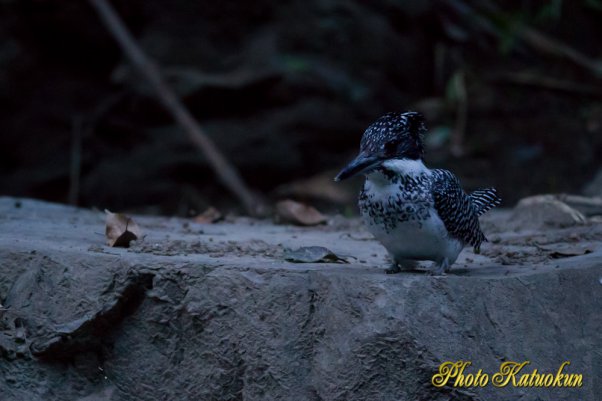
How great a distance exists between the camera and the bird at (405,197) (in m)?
3.22

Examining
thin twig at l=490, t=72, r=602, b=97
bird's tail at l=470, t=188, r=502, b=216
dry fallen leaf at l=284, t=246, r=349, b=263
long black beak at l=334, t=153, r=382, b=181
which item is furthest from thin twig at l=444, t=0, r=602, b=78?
long black beak at l=334, t=153, r=382, b=181

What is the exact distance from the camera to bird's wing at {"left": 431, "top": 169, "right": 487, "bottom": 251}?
3316mm

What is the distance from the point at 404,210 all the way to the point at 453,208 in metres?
0.27

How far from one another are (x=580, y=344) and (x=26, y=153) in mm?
7721

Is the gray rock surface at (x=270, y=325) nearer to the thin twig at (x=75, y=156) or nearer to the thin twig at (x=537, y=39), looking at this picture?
the thin twig at (x=75, y=156)

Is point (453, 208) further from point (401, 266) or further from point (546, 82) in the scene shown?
point (546, 82)

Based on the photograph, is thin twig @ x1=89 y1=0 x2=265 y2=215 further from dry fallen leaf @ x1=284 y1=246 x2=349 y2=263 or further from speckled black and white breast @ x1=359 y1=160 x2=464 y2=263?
speckled black and white breast @ x1=359 y1=160 x2=464 y2=263

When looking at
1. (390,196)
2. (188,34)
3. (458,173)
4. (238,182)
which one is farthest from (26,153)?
(390,196)

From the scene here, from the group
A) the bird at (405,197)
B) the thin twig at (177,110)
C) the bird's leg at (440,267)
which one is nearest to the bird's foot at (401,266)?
the bird at (405,197)

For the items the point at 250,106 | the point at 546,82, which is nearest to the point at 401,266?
the point at 250,106

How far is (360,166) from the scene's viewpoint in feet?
10.3

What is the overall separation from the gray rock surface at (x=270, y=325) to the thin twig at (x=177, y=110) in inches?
171

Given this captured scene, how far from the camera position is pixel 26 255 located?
11.6 feet

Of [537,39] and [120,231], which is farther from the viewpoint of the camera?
[537,39]
